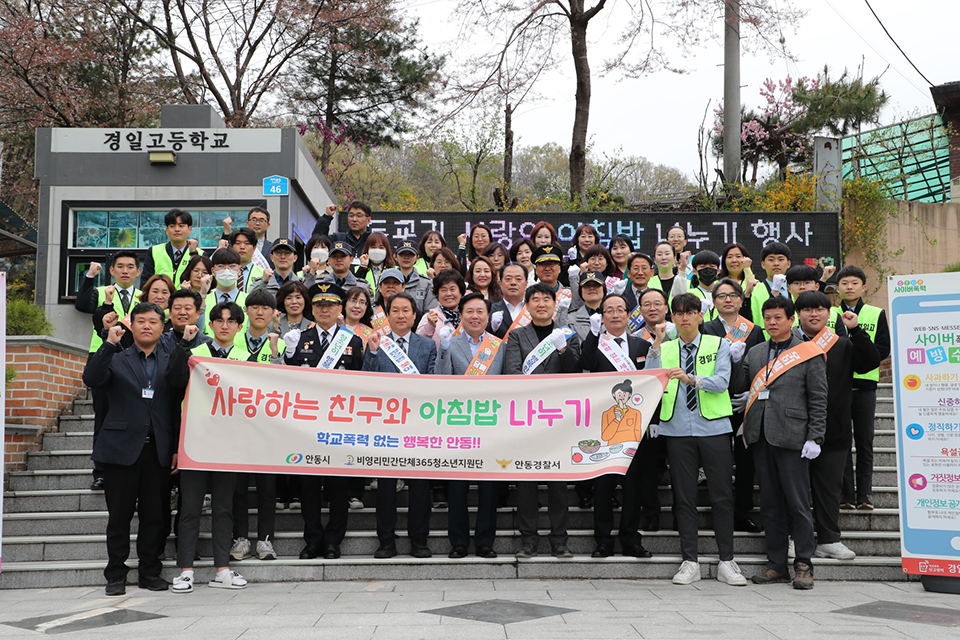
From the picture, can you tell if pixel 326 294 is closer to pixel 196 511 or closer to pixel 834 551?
pixel 196 511

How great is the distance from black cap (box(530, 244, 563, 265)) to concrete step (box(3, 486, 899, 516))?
7.11 feet

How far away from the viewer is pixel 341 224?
12.0 meters

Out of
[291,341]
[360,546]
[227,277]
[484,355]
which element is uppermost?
[227,277]

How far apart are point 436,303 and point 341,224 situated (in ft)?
15.1

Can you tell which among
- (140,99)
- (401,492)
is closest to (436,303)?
(401,492)

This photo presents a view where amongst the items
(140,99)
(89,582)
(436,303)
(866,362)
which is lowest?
(89,582)

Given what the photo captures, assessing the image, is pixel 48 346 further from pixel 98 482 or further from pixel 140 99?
pixel 140 99

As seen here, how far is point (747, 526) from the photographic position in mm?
6602

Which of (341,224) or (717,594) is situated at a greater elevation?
(341,224)

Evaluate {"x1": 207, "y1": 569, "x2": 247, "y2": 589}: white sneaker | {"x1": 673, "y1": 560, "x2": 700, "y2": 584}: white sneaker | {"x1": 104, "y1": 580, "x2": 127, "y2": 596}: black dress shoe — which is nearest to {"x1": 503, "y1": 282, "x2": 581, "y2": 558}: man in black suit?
{"x1": 673, "y1": 560, "x2": 700, "y2": 584}: white sneaker

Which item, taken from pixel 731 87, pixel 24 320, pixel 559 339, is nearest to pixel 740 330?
pixel 559 339

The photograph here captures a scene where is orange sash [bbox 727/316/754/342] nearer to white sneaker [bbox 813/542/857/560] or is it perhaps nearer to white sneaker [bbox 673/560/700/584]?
white sneaker [bbox 813/542/857/560]

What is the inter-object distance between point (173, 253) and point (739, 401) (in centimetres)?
579

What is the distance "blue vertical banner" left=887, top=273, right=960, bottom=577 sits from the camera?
5695 mm
